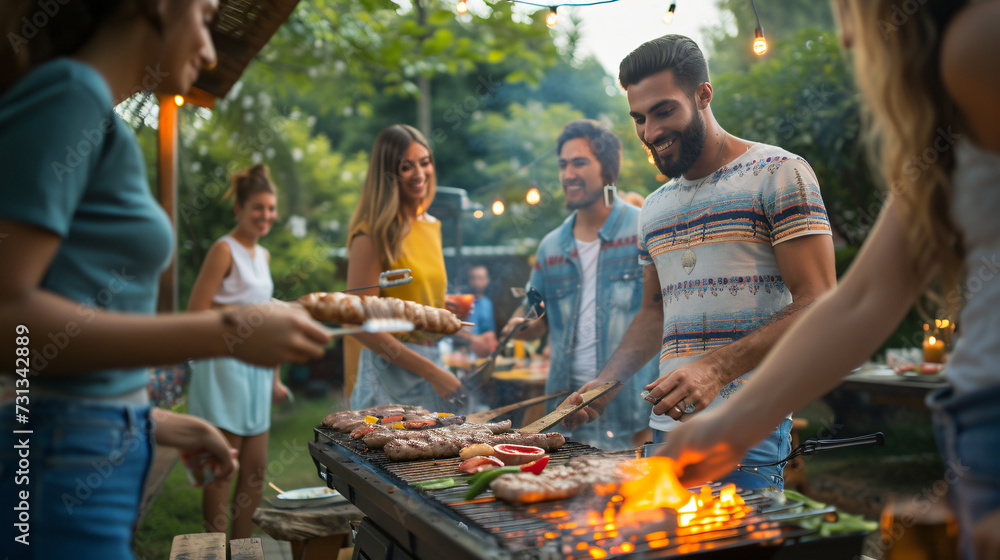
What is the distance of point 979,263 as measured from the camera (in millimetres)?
1333

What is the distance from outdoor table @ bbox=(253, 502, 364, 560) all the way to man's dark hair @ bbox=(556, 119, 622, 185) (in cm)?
316

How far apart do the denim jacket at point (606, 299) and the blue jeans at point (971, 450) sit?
2.99m

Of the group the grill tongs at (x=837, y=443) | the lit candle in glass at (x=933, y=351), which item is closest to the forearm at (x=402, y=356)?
the grill tongs at (x=837, y=443)

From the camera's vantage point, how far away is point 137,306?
4.99ft

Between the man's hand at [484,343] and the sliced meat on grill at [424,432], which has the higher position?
the man's hand at [484,343]

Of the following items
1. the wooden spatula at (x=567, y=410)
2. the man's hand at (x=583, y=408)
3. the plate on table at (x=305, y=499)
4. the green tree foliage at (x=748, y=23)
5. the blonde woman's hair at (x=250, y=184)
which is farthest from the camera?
the green tree foliage at (x=748, y=23)

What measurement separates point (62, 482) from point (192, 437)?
58cm

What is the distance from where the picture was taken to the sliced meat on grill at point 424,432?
3344mm

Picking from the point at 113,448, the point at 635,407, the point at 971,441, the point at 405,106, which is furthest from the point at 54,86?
the point at 405,106

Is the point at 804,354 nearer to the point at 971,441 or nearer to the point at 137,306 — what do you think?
the point at 971,441

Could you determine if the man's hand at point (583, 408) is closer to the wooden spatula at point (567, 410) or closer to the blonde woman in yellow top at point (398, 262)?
the wooden spatula at point (567, 410)

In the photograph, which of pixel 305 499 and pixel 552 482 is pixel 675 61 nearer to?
pixel 552 482

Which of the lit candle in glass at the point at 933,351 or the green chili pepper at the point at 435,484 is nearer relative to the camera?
the green chili pepper at the point at 435,484

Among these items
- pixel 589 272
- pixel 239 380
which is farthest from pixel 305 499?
pixel 589 272
